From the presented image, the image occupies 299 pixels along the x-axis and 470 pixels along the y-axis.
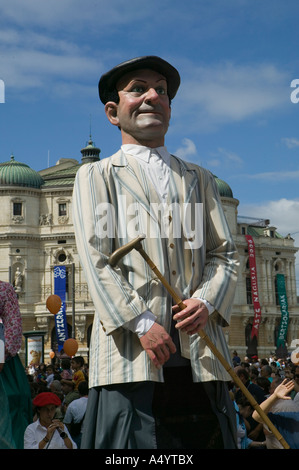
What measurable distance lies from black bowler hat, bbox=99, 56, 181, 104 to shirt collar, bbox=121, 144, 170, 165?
0.30m

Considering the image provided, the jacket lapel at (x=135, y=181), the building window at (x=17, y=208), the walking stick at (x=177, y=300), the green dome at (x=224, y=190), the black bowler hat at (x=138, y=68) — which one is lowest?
the walking stick at (x=177, y=300)

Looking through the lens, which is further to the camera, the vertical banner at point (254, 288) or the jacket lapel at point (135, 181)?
the vertical banner at point (254, 288)

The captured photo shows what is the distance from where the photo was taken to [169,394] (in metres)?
2.87

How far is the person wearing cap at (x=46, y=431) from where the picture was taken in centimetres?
589

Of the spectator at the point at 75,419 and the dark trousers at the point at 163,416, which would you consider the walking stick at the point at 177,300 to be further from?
the spectator at the point at 75,419

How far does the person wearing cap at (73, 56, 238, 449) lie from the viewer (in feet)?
9.00

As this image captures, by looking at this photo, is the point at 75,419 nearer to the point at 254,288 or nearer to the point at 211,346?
the point at 211,346

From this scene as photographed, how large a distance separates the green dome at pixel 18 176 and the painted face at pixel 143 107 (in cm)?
4687

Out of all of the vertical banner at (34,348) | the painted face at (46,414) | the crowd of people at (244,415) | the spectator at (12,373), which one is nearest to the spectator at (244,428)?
the crowd of people at (244,415)

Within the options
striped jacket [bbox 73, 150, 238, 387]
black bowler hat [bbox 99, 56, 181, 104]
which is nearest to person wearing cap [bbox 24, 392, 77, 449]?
striped jacket [bbox 73, 150, 238, 387]

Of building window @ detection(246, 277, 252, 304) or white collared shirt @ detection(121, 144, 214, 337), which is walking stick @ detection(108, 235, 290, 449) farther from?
building window @ detection(246, 277, 252, 304)

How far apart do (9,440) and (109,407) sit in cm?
194

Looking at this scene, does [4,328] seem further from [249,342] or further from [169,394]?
[249,342]
